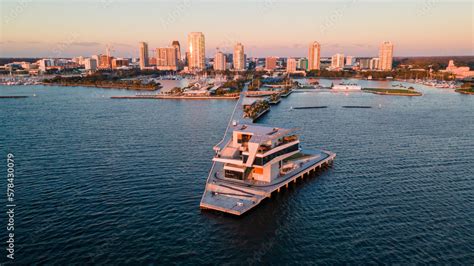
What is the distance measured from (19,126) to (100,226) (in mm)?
32593

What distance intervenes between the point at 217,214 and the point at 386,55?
628 feet

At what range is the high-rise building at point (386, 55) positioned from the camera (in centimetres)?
18450

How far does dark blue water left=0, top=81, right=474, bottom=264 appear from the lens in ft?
54.1

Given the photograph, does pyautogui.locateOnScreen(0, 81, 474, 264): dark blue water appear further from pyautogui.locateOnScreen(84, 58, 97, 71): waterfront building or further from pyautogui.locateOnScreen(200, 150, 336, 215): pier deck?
pyautogui.locateOnScreen(84, 58, 97, 71): waterfront building

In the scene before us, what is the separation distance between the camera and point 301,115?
54250 millimetres

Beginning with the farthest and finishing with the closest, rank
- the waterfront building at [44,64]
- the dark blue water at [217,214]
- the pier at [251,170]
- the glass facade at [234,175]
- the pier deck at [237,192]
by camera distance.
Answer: the waterfront building at [44,64] → the glass facade at [234,175] → the pier at [251,170] → the pier deck at [237,192] → the dark blue water at [217,214]

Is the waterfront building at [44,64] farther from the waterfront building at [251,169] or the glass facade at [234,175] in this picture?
the glass facade at [234,175]

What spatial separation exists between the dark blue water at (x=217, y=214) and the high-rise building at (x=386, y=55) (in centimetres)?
15923

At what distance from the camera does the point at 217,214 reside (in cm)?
1991

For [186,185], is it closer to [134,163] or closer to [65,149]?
[134,163]

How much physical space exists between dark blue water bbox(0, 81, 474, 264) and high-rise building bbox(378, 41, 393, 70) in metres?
A: 159

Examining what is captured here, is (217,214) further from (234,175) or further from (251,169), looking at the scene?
(251,169)

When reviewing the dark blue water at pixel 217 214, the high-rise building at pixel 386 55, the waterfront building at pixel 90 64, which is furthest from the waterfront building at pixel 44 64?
the high-rise building at pixel 386 55

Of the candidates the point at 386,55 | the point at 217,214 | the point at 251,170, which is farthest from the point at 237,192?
the point at 386,55
